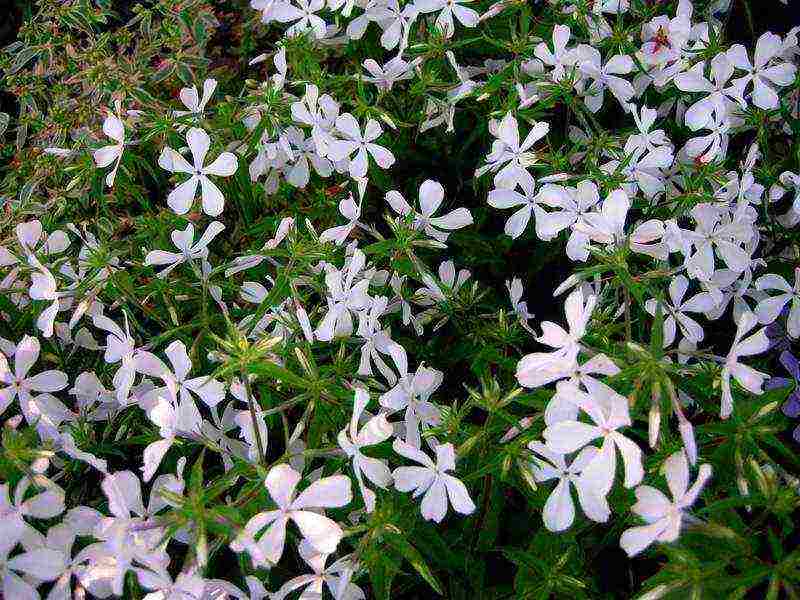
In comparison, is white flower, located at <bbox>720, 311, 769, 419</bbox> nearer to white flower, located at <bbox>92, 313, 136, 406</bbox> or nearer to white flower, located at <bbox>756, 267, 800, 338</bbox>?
white flower, located at <bbox>756, 267, 800, 338</bbox>

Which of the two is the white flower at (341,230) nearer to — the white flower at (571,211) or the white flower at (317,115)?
the white flower at (317,115)

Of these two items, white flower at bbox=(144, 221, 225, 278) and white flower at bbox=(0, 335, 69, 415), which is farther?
white flower at bbox=(144, 221, 225, 278)

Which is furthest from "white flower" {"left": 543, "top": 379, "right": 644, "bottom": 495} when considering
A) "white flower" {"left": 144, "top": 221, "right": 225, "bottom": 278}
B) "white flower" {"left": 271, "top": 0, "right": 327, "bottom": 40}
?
"white flower" {"left": 271, "top": 0, "right": 327, "bottom": 40}

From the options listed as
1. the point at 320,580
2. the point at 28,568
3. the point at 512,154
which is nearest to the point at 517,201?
the point at 512,154

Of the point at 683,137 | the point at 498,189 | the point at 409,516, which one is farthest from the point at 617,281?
the point at 683,137

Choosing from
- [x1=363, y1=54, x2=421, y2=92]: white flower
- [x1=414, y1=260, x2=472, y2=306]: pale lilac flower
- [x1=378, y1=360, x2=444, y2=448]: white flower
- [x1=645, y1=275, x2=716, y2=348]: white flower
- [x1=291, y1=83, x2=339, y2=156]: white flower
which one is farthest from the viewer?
[x1=363, y1=54, x2=421, y2=92]: white flower

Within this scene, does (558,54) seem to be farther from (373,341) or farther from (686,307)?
(373,341)
